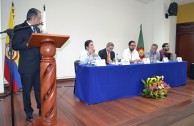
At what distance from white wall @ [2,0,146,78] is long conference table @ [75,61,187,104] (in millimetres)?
1978

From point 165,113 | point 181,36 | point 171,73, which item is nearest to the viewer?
point 165,113

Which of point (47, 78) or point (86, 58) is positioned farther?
point (86, 58)

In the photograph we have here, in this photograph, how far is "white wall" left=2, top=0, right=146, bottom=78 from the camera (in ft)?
14.7

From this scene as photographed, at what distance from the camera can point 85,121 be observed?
2238 mm

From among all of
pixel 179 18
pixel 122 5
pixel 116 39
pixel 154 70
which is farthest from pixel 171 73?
pixel 179 18

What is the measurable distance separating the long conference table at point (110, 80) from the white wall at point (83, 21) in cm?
198

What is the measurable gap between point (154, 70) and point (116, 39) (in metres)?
2.54

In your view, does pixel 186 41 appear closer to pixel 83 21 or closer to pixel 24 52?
pixel 83 21

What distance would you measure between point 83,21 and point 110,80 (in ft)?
8.78

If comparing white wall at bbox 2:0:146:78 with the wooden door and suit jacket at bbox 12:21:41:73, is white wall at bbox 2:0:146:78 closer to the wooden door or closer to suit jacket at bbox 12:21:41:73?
the wooden door

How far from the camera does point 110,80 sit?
2.99 m

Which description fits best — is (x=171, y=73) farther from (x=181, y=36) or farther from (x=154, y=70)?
(x=181, y=36)

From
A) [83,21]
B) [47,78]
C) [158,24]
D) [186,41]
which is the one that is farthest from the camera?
[186,41]

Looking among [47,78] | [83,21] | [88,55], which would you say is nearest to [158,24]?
[83,21]
